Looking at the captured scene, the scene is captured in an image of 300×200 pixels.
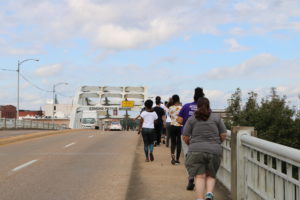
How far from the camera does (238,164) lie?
6621 millimetres

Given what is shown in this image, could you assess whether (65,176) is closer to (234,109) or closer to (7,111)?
(234,109)

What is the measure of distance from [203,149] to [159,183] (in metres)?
3.17

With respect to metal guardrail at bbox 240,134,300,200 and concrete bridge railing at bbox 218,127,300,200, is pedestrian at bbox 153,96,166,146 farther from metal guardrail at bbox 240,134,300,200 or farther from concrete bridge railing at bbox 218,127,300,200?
metal guardrail at bbox 240,134,300,200

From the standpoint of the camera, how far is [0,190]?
7.85 m

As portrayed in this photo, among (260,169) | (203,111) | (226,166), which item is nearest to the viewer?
(260,169)

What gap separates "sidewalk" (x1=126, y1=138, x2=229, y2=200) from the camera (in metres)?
7.39

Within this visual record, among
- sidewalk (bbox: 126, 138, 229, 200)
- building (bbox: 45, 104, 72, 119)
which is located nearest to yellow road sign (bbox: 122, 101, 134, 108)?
building (bbox: 45, 104, 72, 119)

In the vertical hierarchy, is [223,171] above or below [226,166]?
below

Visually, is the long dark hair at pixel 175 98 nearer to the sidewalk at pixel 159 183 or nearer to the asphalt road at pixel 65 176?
the sidewalk at pixel 159 183

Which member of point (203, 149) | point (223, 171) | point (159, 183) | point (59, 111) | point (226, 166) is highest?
point (59, 111)

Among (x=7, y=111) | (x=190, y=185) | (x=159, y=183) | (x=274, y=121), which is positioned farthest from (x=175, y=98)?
(x=7, y=111)

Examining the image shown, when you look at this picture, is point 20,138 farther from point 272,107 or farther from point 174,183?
point 272,107

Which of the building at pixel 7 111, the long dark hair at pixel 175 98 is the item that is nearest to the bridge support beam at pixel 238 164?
the long dark hair at pixel 175 98

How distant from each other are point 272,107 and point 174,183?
49154 mm
